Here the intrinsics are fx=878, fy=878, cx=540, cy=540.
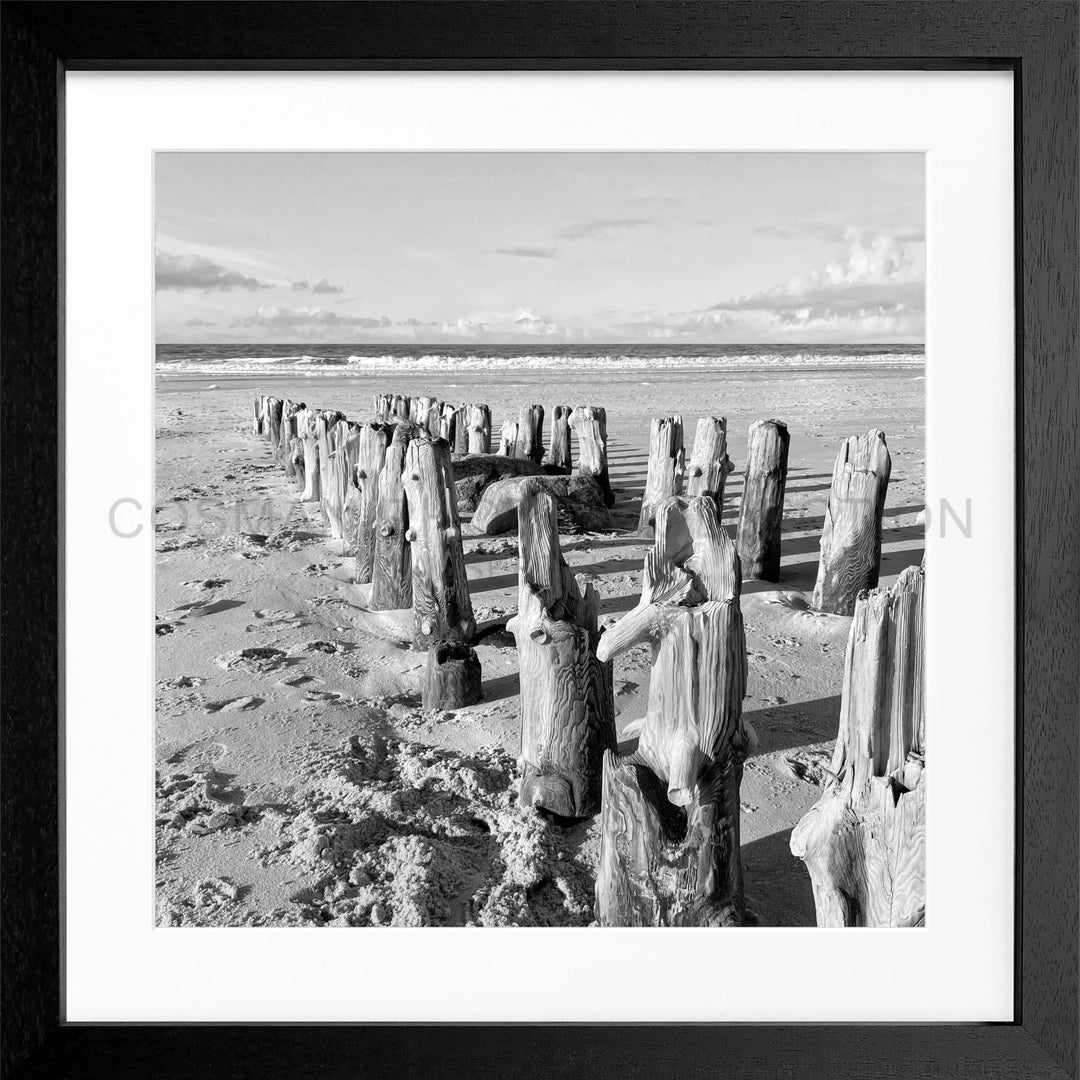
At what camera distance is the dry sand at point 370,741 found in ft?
8.51

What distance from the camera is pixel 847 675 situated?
224cm

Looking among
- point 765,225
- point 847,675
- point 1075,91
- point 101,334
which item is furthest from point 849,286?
point 101,334

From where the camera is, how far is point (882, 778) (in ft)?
7.14

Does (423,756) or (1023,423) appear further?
(423,756)

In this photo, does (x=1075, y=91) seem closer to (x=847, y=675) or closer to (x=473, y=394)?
(x=847, y=675)

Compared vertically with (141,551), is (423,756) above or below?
below

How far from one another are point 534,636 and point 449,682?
3.82 ft

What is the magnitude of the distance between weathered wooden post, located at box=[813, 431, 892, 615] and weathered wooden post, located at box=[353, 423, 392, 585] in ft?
9.37

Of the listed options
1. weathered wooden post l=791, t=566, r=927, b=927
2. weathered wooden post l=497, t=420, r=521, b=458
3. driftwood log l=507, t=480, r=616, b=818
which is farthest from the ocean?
weathered wooden post l=791, t=566, r=927, b=927

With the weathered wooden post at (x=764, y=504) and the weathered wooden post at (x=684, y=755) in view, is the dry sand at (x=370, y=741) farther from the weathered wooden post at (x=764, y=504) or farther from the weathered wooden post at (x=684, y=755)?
the weathered wooden post at (x=684, y=755)

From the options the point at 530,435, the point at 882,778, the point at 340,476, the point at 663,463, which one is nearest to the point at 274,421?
the point at 530,435

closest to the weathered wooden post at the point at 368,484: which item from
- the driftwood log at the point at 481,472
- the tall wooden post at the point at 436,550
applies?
the tall wooden post at the point at 436,550

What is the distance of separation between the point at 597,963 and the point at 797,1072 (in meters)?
0.51

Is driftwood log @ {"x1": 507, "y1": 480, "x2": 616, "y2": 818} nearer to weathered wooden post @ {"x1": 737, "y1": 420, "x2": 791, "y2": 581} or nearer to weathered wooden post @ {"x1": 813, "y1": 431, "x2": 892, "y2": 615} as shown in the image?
weathered wooden post @ {"x1": 813, "y1": 431, "x2": 892, "y2": 615}
